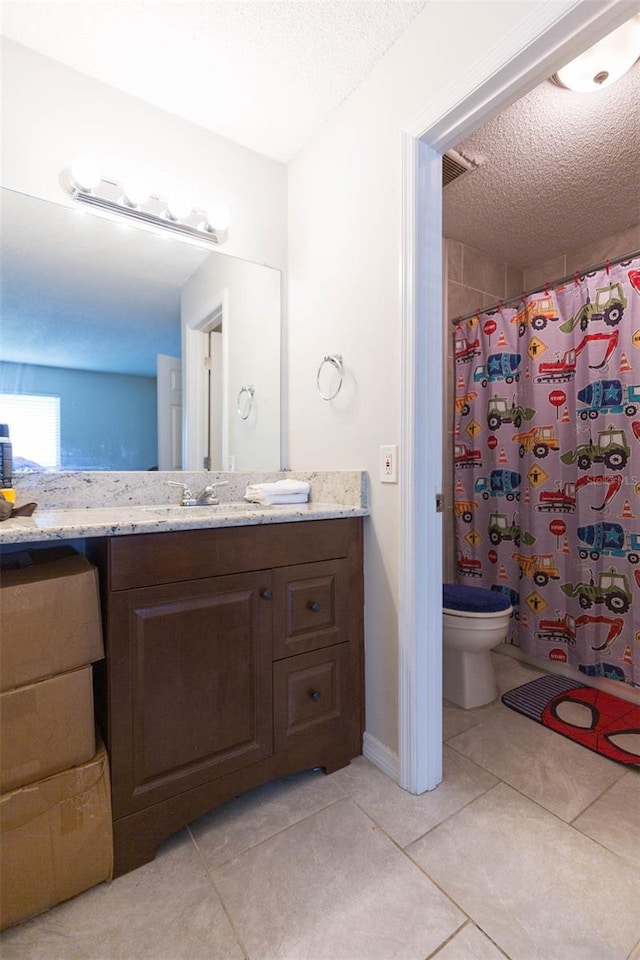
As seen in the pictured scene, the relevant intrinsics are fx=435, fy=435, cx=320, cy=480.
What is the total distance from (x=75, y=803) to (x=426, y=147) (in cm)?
197

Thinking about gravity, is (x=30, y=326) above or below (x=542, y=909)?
above

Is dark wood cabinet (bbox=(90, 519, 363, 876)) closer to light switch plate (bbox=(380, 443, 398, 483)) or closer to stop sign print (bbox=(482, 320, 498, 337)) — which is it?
light switch plate (bbox=(380, 443, 398, 483))

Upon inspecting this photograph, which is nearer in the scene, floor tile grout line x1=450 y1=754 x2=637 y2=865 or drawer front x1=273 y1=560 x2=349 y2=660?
floor tile grout line x1=450 y1=754 x2=637 y2=865

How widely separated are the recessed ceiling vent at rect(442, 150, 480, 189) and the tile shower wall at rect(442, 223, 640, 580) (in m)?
0.54

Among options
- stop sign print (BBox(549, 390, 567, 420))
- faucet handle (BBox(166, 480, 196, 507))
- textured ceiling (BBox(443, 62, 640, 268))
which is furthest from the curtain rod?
faucet handle (BBox(166, 480, 196, 507))

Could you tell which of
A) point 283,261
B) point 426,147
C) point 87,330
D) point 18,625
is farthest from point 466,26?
point 18,625

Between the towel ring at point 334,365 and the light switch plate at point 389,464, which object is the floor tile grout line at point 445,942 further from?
the towel ring at point 334,365

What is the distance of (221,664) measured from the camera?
1.20 m

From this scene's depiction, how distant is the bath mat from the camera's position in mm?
1576

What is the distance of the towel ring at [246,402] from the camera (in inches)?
74.5

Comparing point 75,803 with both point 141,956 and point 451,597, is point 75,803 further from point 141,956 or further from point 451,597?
point 451,597

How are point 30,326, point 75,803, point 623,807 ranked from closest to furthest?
point 75,803
point 623,807
point 30,326

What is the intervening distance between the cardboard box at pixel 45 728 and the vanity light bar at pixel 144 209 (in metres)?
1.53

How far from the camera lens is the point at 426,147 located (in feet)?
4.30
